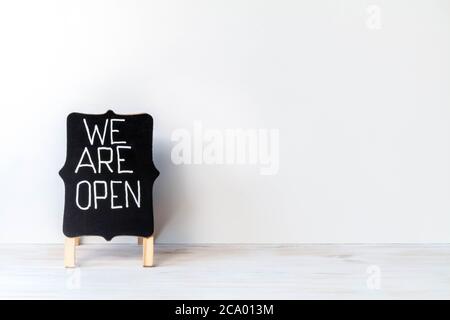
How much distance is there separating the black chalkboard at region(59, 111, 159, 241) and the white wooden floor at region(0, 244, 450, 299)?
20cm

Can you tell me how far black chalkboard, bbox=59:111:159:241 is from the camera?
81.9 inches

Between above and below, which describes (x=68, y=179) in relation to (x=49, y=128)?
below

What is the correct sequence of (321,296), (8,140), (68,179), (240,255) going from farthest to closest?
(8,140) → (240,255) → (68,179) → (321,296)

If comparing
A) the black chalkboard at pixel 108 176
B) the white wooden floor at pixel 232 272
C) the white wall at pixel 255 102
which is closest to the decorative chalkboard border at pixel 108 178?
the black chalkboard at pixel 108 176

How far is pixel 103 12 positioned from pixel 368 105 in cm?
156

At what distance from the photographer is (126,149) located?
213 cm

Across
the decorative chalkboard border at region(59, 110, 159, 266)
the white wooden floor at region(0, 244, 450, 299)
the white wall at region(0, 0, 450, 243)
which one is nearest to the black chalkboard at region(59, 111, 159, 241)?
the decorative chalkboard border at region(59, 110, 159, 266)

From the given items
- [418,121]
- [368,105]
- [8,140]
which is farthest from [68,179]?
[418,121]

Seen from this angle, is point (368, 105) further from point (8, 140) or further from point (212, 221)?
point (8, 140)

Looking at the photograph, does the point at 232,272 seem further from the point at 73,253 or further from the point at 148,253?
the point at 73,253

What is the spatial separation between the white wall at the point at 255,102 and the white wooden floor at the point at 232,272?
0.58 feet

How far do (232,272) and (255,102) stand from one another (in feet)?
3.20

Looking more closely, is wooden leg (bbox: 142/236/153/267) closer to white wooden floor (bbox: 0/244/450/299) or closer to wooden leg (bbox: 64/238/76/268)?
white wooden floor (bbox: 0/244/450/299)

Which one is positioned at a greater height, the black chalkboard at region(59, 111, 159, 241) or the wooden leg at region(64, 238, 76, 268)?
the black chalkboard at region(59, 111, 159, 241)
